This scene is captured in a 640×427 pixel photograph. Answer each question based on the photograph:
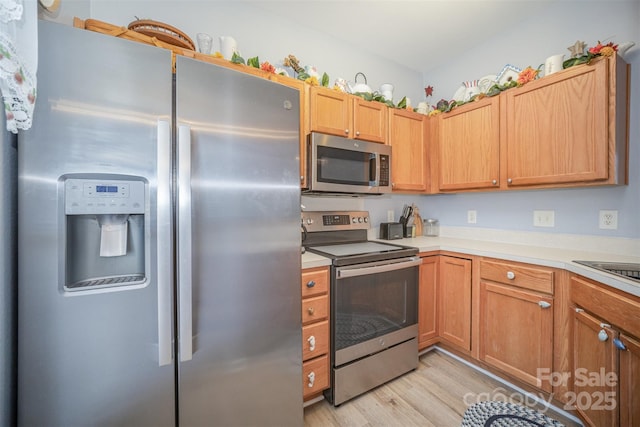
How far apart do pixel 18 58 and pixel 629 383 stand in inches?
86.6

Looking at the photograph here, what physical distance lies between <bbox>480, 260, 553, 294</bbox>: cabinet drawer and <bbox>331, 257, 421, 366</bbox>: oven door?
45 cm

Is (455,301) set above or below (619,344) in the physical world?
below

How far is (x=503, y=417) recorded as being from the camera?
35.1 inches

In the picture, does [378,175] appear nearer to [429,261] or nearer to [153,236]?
[429,261]

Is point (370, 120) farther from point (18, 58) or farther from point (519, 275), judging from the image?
point (18, 58)

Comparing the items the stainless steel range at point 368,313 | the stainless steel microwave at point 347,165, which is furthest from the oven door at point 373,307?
the stainless steel microwave at point 347,165

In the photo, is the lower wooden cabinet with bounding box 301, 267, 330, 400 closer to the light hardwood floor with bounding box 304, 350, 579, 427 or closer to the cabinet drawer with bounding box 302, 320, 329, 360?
the cabinet drawer with bounding box 302, 320, 329, 360

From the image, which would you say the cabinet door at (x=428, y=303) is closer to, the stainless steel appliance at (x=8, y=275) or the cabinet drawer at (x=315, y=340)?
the cabinet drawer at (x=315, y=340)

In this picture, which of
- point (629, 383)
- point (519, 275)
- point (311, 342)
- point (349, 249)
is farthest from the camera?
point (349, 249)

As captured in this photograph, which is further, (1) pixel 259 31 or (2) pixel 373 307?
(1) pixel 259 31

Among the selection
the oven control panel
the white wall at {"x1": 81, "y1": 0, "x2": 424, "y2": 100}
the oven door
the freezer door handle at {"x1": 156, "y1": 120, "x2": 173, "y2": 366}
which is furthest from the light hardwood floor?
the white wall at {"x1": 81, "y1": 0, "x2": 424, "y2": 100}

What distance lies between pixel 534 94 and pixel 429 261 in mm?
1360

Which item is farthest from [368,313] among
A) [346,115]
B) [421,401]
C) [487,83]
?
[487,83]

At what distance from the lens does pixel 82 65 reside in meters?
0.83
